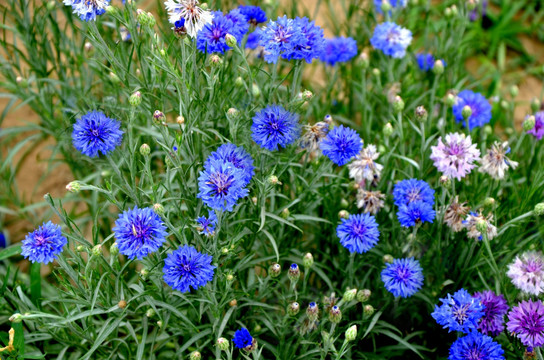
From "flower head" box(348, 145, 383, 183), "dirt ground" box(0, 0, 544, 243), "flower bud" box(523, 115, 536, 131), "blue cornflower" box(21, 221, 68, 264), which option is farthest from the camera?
"dirt ground" box(0, 0, 544, 243)

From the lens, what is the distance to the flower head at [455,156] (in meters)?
1.81

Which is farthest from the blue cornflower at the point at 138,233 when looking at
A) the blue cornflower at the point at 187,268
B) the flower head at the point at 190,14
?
the flower head at the point at 190,14

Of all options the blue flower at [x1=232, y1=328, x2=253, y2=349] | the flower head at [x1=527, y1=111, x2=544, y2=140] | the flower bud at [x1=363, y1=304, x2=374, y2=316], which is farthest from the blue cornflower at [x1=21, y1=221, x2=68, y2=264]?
the flower head at [x1=527, y1=111, x2=544, y2=140]

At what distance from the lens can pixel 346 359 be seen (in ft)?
6.06

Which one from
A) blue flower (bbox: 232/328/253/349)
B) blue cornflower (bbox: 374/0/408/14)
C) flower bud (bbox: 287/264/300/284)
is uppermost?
blue cornflower (bbox: 374/0/408/14)

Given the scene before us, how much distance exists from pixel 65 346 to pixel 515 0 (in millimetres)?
3344

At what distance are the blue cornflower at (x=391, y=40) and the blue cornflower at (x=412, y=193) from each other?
30.2 inches

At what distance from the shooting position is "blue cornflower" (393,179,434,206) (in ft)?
5.97

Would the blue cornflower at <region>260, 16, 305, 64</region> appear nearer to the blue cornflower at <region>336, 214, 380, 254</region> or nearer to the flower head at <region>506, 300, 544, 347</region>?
the blue cornflower at <region>336, 214, 380, 254</region>

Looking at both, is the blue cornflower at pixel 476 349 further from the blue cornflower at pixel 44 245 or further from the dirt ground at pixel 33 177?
the dirt ground at pixel 33 177

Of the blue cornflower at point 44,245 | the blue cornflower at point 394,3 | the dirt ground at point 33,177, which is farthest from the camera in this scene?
the dirt ground at point 33,177

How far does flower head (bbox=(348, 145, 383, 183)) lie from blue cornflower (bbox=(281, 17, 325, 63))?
0.38m

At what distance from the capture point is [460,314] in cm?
170

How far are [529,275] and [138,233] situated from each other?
112 cm
